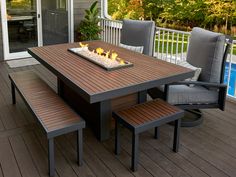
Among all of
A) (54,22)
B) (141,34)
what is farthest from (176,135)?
(54,22)

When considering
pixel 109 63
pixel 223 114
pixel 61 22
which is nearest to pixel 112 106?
pixel 109 63

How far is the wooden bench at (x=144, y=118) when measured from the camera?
8.37 feet

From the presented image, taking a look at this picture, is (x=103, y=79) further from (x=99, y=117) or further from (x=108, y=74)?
(x=99, y=117)

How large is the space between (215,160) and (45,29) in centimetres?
539

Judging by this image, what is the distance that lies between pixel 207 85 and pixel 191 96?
0.22m

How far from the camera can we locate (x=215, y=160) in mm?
2836

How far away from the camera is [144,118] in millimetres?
2654

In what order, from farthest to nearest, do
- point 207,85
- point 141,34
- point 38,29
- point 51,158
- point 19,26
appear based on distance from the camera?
point 38,29 → point 19,26 → point 141,34 → point 207,85 → point 51,158

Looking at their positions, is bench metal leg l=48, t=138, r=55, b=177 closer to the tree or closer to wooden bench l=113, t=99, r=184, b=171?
wooden bench l=113, t=99, r=184, b=171


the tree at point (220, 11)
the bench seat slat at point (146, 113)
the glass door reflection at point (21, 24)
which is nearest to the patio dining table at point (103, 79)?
the bench seat slat at point (146, 113)

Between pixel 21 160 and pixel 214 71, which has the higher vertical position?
pixel 214 71

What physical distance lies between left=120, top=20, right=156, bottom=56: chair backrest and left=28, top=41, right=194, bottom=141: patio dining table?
607mm

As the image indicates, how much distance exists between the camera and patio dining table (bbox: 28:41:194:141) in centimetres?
256

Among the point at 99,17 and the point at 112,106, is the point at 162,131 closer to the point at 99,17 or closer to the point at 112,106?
the point at 112,106
